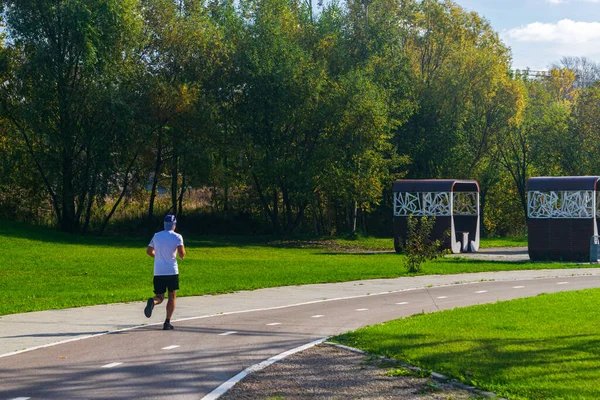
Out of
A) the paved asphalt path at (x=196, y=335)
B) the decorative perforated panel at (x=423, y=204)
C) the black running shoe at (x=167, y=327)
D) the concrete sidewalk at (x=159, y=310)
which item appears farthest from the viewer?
the decorative perforated panel at (x=423, y=204)

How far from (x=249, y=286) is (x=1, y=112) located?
33157mm

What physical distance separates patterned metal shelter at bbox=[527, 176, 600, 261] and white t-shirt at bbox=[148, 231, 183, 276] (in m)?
25.9

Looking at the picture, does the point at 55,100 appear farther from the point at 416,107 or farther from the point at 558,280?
the point at 558,280

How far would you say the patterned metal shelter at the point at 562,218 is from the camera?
A: 36188mm

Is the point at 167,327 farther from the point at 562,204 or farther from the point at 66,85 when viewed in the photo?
the point at 66,85

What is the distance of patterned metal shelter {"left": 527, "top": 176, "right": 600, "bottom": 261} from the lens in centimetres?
3619

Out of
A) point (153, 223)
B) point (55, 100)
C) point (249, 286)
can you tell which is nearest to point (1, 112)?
point (55, 100)

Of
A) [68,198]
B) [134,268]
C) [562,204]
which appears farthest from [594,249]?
[68,198]

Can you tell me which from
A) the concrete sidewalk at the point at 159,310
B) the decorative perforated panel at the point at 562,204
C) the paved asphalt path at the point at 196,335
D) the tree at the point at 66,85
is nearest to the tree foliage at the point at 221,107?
the tree at the point at 66,85

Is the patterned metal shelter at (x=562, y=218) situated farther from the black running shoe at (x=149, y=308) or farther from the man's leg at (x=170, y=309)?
the black running shoe at (x=149, y=308)

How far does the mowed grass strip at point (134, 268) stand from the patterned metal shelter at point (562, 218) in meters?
3.44

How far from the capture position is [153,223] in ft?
182

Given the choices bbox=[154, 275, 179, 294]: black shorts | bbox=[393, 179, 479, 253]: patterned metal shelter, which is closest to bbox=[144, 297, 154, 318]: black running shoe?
bbox=[154, 275, 179, 294]: black shorts

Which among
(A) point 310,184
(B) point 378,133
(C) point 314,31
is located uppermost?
(C) point 314,31
